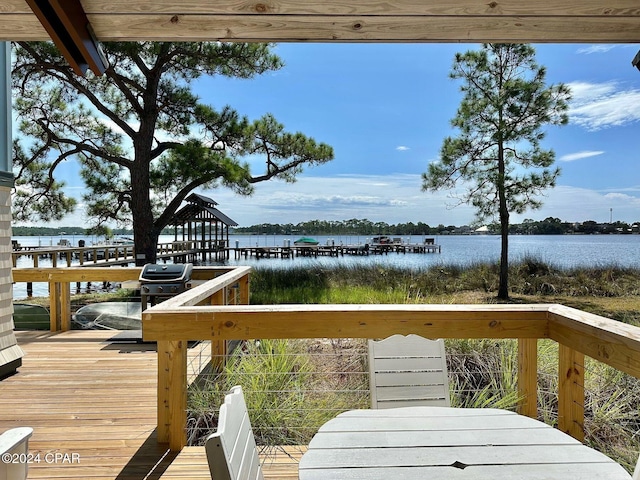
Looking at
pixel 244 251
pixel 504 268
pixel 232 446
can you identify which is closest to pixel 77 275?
pixel 232 446

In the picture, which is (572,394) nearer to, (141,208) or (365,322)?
(365,322)

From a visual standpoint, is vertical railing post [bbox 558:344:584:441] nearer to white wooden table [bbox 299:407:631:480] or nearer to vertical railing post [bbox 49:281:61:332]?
white wooden table [bbox 299:407:631:480]

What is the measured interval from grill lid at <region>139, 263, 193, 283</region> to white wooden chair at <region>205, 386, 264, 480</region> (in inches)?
139

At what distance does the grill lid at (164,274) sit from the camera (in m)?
4.52

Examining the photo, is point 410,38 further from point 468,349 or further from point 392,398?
Result: point 468,349

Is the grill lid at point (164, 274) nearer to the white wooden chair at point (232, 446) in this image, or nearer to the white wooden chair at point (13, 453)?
the white wooden chair at point (13, 453)

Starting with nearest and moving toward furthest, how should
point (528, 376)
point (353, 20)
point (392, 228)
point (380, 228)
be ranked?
point (353, 20) < point (528, 376) < point (392, 228) < point (380, 228)

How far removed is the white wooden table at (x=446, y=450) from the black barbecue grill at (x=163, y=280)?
3229mm

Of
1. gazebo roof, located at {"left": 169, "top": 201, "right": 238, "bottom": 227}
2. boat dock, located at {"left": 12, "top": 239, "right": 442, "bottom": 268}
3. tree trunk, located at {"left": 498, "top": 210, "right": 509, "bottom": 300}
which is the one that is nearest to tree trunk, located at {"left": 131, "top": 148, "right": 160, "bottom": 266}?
boat dock, located at {"left": 12, "top": 239, "right": 442, "bottom": 268}

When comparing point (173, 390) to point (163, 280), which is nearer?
point (173, 390)

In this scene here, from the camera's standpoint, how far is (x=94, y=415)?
2.88 meters

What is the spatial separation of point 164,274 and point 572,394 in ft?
12.4

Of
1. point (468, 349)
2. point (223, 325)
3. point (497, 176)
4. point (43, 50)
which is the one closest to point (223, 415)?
point (223, 325)

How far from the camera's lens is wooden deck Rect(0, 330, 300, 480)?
87.8 inches
